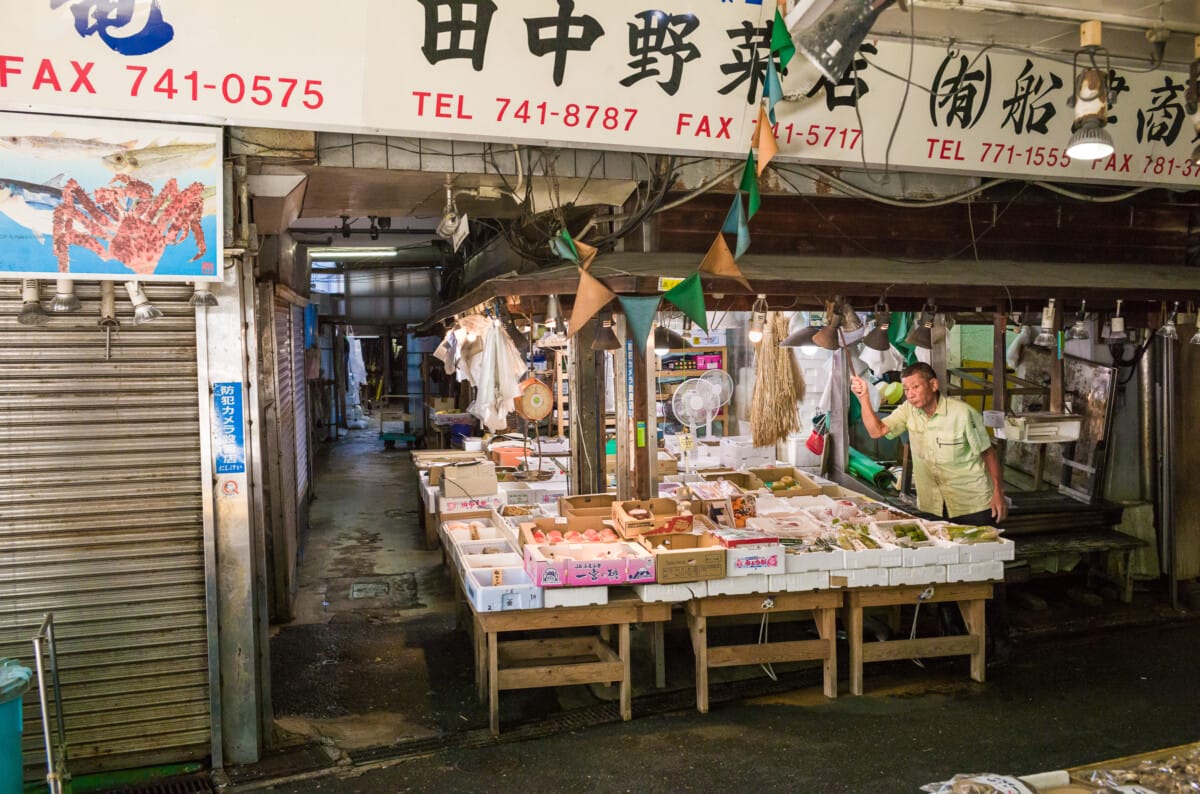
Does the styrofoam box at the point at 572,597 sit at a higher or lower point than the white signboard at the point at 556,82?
lower

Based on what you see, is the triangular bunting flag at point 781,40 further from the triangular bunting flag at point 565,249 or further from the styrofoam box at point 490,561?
the styrofoam box at point 490,561

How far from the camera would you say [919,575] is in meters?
6.92

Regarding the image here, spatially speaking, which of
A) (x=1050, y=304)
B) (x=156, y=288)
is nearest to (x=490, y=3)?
(x=156, y=288)

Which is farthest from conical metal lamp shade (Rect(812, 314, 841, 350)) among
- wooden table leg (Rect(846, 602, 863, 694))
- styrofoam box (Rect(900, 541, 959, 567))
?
wooden table leg (Rect(846, 602, 863, 694))

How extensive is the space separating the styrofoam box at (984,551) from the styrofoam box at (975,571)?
3cm

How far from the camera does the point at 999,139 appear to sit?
7230 millimetres

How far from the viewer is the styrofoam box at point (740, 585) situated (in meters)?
6.61

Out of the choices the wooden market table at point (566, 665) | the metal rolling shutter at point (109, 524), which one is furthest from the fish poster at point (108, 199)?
the wooden market table at point (566, 665)

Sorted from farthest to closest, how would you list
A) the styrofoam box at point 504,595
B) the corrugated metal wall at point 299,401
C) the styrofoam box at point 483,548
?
the corrugated metal wall at point 299,401 → the styrofoam box at point 483,548 → the styrofoam box at point 504,595

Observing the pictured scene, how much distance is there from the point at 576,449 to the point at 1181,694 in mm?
5269

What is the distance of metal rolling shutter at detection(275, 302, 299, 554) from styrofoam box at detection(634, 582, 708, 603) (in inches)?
168

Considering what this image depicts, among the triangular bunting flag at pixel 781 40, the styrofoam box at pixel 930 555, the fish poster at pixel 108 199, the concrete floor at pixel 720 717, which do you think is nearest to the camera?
the fish poster at pixel 108 199

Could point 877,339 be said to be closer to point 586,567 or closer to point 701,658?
point 701,658

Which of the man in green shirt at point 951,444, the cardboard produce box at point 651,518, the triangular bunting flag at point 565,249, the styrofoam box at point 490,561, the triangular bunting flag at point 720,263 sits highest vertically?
the triangular bunting flag at point 565,249
